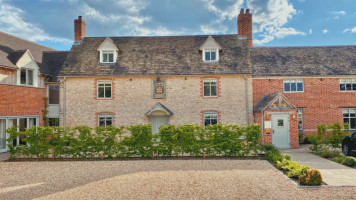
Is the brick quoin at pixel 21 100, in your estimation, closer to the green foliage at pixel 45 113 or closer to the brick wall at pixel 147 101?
the green foliage at pixel 45 113

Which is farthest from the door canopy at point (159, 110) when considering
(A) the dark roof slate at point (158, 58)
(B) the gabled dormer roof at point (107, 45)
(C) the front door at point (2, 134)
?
(C) the front door at point (2, 134)

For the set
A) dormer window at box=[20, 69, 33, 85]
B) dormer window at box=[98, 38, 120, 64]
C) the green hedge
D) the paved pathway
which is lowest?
the paved pathway

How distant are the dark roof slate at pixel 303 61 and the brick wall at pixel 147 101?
2.84 m

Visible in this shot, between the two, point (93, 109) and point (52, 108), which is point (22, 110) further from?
point (93, 109)

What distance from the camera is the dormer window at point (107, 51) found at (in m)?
19.6

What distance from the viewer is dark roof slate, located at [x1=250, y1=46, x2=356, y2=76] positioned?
19.2 m

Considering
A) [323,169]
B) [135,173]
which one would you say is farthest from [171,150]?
[323,169]

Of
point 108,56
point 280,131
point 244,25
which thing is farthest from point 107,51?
point 280,131

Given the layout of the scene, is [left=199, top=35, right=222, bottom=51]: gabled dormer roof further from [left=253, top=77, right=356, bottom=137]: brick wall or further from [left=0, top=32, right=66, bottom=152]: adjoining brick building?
[left=0, top=32, right=66, bottom=152]: adjoining brick building

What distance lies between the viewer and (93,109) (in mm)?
18594

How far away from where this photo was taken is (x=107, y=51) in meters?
19.9

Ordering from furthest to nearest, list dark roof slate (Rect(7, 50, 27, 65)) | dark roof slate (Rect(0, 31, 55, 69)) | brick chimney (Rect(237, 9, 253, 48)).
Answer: brick chimney (Rect(237, 9, 253, 48)) → dark roof slate (Rect(7, 50, 27, 65)) → dark roof slate (Rect(0, 31, 55, 69))

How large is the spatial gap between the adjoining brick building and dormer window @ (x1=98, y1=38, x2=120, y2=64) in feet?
16.3

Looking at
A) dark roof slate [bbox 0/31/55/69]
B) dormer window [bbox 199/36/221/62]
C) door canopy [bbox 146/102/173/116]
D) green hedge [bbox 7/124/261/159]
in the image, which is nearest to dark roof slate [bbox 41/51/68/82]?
dark roof slate [bbox 0/31/55/69]
